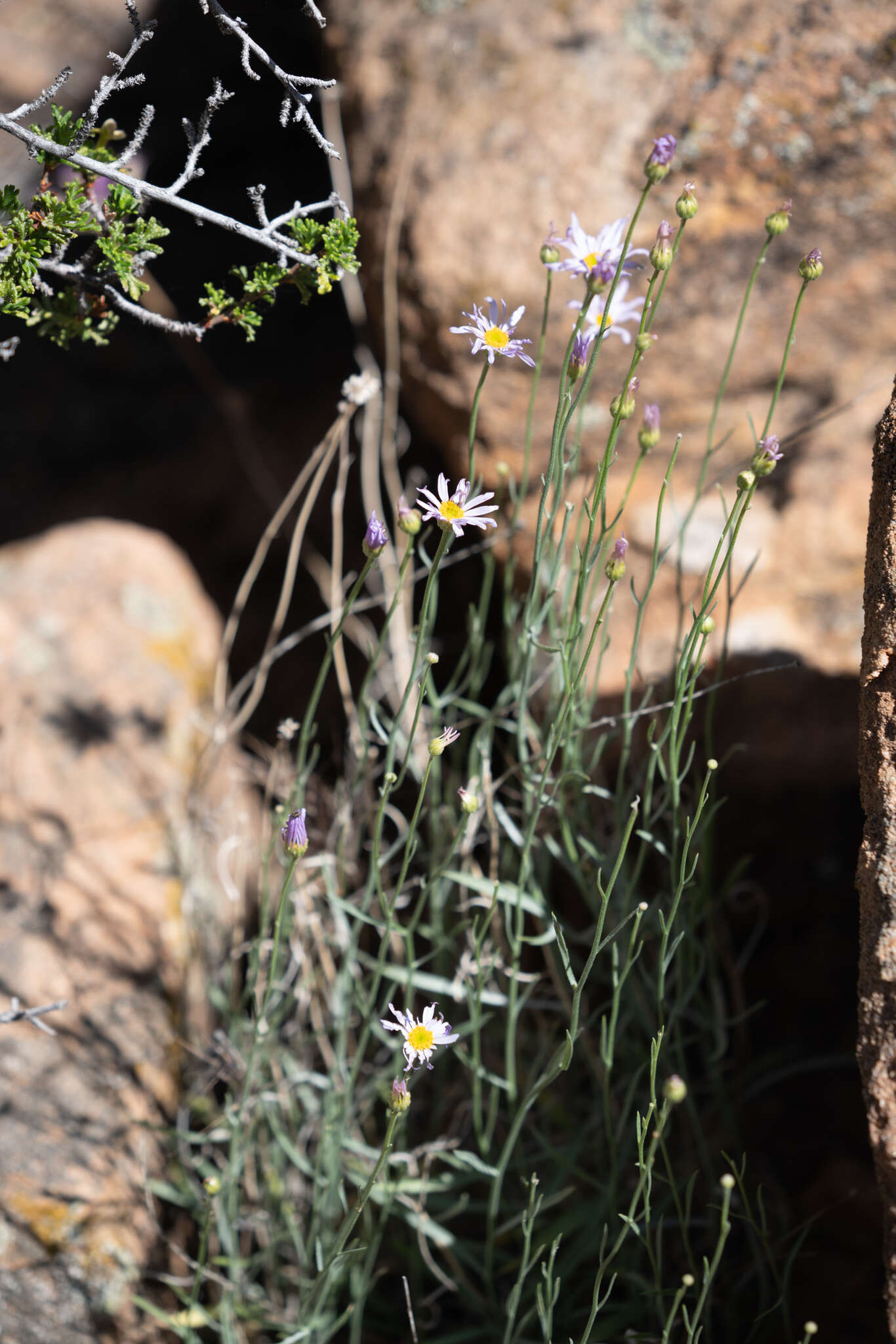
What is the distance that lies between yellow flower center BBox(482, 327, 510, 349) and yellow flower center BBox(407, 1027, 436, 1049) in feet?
2.09

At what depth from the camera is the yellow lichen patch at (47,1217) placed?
4.06 feet

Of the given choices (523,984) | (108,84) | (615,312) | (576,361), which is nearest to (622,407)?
(576,361)

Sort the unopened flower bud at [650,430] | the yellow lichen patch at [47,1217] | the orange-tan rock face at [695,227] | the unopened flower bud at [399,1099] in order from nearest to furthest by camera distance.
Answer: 1. the unopened flower bud at [399,1099]
2. the unopened flower bud at [650,430]
3. the yellow lichen patch at [47,1217]
4. the orange-tan rock face at [695,227]

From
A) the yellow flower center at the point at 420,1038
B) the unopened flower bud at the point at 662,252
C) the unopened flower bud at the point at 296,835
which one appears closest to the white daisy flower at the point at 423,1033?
the yellow flower center at the point at 420,1038

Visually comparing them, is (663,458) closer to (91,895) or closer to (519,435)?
(519,435)

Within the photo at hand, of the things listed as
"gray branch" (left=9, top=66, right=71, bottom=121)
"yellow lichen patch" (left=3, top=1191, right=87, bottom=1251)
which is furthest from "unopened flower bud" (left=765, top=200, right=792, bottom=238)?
"yellow lichen patch" (left=3, top=1191, right=87, bottom=1251)

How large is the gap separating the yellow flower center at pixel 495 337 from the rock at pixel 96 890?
76cm

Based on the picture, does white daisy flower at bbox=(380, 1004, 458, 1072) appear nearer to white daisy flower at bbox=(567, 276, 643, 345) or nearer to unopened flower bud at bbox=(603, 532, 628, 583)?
unopened flower bud at bbox=(603, 532, 628, 583)

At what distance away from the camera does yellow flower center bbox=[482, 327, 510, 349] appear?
3.21 feet

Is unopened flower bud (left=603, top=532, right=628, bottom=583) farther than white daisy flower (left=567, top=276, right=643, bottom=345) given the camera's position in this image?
No

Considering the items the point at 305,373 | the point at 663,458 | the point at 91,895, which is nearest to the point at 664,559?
the point at 663,458

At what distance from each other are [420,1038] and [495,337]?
656 mm

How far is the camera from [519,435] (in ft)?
5.40

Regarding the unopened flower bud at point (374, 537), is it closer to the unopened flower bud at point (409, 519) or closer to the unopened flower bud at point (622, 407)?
the unopened flower bud at point (409, 519)
